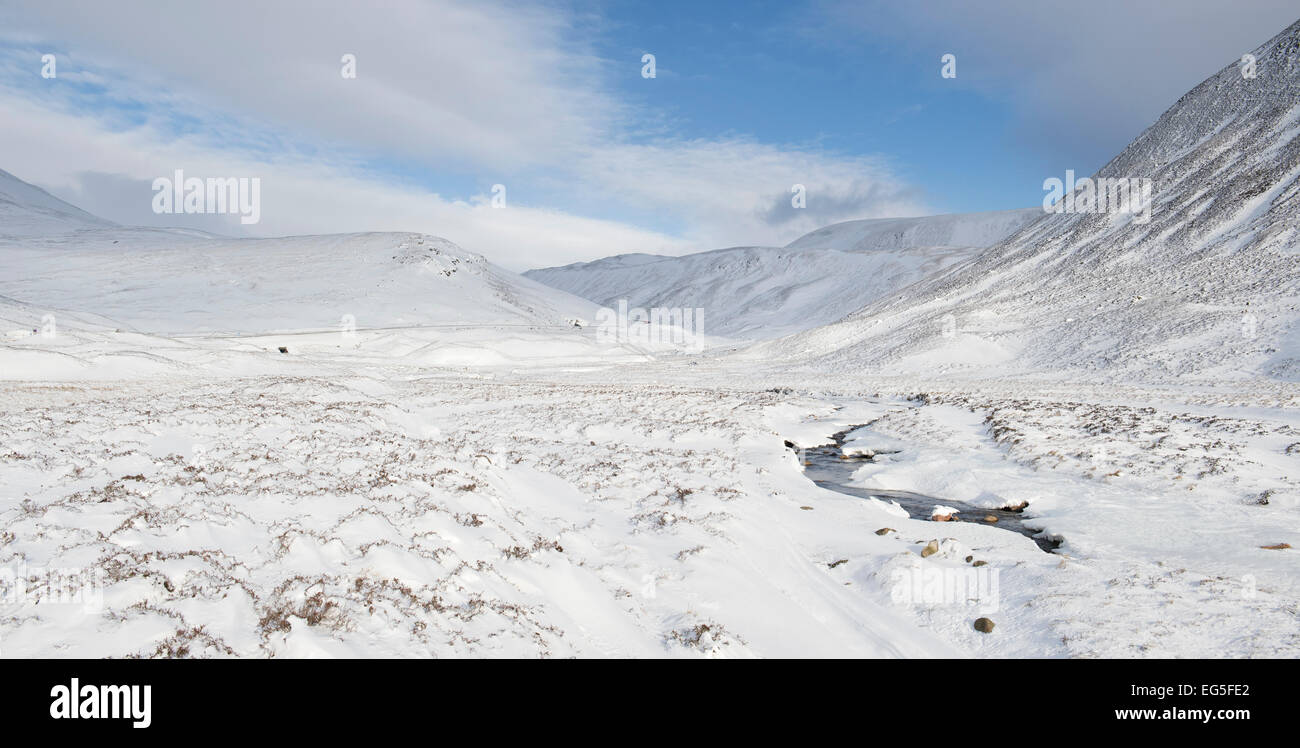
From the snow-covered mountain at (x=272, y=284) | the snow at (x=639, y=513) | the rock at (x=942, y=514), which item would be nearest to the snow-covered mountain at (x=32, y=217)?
the snow-covered mountain at (x=272, y=284)

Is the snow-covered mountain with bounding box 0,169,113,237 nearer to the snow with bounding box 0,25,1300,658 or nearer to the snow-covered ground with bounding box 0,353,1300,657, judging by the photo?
the snow with bounding box 0,25,1300,658

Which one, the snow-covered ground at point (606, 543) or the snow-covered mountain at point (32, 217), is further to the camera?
the snow-covered mountain at point (32, 217)

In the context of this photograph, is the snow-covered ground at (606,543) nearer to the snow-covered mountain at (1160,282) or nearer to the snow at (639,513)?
the snow at (639,513)

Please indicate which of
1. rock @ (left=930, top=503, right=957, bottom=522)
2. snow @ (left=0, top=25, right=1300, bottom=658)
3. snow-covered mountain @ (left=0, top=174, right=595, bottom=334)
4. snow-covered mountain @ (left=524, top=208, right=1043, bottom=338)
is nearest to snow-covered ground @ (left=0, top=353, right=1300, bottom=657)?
snow @ (left=0, top=25, right=1300, bottom=658)
